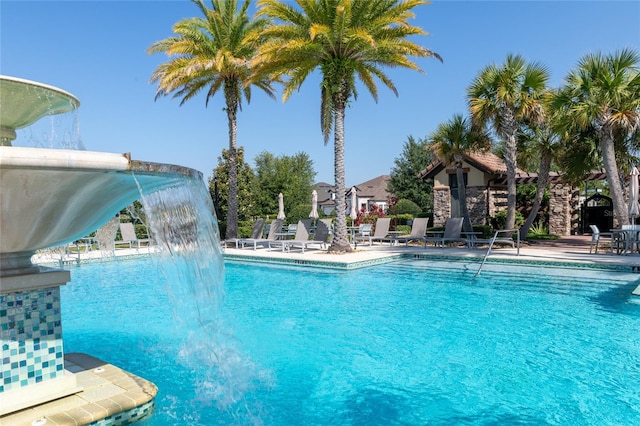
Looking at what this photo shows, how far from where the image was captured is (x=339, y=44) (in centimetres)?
1344

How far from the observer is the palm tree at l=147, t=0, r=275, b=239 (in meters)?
16.8

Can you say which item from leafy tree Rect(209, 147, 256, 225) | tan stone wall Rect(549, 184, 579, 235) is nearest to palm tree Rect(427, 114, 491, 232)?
tan stone wall Rect(549, 184, 579, 235)

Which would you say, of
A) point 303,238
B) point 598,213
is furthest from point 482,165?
point 303,238

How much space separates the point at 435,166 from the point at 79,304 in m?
19.3

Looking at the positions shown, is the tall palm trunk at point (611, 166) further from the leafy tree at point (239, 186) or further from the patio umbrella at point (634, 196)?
the leafy tree at point (239, 186)

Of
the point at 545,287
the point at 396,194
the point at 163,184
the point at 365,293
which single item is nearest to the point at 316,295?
the point at 365,293

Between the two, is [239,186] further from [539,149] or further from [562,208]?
[562,208]

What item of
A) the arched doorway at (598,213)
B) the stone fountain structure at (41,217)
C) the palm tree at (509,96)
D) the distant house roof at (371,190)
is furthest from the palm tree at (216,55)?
the distant house roof at (371,190)

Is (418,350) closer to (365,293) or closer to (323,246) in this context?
(365,293)

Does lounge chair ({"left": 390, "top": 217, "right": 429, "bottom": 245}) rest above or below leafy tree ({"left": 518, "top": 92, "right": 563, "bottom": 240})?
below

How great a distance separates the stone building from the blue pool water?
41.3ft

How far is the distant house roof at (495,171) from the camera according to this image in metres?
19.8

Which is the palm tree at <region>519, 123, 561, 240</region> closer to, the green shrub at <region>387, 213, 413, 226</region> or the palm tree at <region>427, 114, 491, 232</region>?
the palm tree at <region>427, 114, 491, 232</region>

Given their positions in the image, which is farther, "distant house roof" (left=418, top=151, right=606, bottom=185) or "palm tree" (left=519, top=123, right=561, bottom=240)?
"distant house roof" (left=418, top=151, right=606, bottom=185)
